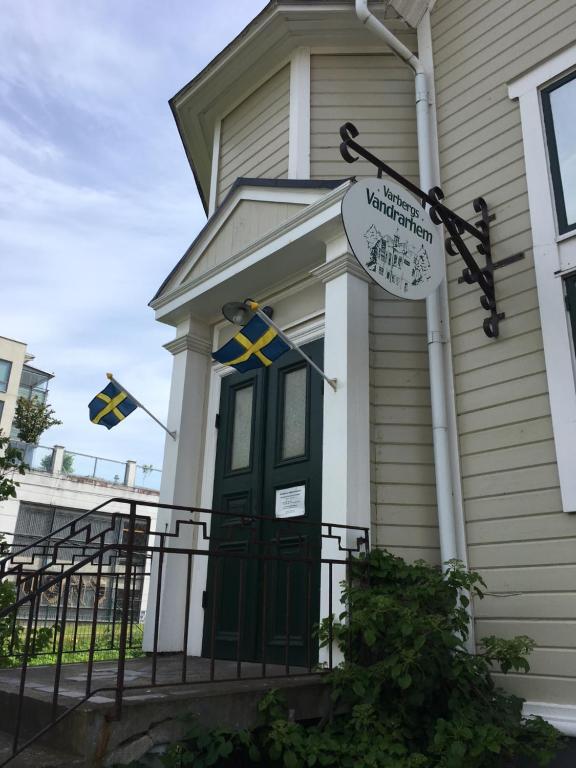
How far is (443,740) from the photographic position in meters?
3.00

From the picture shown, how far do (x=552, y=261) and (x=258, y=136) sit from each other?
350cm

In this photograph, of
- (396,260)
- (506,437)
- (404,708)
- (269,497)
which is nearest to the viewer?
(404,708)

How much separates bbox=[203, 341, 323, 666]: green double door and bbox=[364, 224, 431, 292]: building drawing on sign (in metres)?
1.17

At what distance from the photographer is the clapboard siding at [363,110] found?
18.3 ft

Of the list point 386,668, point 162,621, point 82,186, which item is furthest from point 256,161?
point 82,186

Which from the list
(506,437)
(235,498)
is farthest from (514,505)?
(235,498)

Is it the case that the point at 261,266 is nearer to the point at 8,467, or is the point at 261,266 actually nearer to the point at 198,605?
the point at 8,467

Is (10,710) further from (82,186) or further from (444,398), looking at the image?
(82,186)

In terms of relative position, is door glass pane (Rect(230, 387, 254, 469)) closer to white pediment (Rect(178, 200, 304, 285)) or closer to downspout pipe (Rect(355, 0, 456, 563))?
white pediment (Rect(178, 200, 304, 285))

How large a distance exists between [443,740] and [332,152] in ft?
15.1

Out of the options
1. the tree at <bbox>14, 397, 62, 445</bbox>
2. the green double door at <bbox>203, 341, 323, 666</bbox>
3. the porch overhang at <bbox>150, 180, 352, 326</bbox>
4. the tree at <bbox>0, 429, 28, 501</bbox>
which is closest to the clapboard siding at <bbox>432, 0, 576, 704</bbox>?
the porch overhang at <bbox>150, 180, 352, 326</bbox>

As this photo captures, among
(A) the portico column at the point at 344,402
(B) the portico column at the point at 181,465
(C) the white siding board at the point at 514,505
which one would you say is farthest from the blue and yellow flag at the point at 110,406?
(C) the white siding board at the point at 514,505

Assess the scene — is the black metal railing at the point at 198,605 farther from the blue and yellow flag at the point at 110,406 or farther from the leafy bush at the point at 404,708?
the blue and yellow flag at the point at 110,406

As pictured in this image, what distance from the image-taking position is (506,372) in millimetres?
4254
